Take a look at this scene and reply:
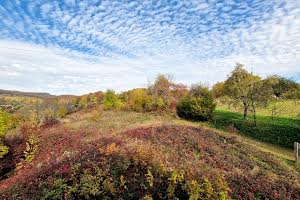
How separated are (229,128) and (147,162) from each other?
15834mm

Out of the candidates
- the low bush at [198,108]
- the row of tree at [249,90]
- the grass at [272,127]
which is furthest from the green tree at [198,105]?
the row of tree at [249,90]

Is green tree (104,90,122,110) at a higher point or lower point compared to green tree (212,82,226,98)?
lower

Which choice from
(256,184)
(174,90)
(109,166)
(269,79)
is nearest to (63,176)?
(109,166)

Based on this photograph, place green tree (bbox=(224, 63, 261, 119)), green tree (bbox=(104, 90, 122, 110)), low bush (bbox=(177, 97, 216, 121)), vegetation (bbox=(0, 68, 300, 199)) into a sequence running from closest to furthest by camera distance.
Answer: vegetation (bbox=(0, 68, 300, 199)) → green tree (bbox=(224, 63, 261, 119)) → low bush (bbox=(177, 97, 216, 121)) → green tree (bbox=(104, 90, 122, 110))

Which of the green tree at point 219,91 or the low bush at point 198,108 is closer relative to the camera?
the low bush at point 198,108

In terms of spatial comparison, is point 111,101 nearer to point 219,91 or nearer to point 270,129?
point 219,91

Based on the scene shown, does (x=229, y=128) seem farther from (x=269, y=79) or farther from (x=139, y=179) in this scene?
(x=139, y=179)

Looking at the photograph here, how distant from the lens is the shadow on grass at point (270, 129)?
19.5 meters

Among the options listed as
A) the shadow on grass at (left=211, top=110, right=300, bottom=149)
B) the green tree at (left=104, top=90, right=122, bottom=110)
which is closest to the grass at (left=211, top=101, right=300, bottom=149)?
the shadow on grass at (left=211, top=110, right=300, bottom=149)

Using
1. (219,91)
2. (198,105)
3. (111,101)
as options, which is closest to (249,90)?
(198,105)

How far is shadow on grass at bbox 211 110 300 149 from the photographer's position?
1953cm

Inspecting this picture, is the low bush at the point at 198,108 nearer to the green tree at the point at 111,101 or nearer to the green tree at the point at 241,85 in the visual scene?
the green tree at the point at 241,85

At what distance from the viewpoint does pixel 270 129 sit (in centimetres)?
2209

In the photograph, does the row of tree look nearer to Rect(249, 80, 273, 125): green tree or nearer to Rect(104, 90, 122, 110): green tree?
Rect(249, 80, 273, 125): green tree
